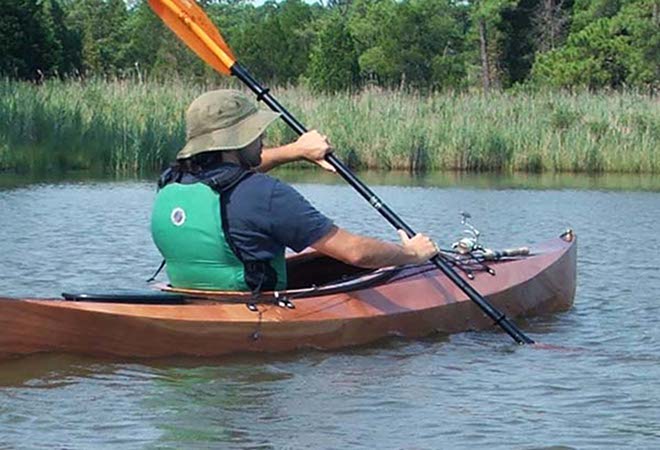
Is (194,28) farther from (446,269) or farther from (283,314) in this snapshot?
(283,314)

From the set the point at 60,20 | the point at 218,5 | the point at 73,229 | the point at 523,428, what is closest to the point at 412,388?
the point at 523,428

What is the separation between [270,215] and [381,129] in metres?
13.3

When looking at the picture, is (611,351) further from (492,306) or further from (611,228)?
(611,228)

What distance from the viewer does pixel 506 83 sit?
41125 mm

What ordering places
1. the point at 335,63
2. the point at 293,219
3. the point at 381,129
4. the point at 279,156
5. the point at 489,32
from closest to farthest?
the point at 293,219, the point at 279,156, the point at 381,129, the point at 335,63, the point at 489,32

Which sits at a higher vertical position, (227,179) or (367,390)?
(227,179)

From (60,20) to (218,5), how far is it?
34.9 meters

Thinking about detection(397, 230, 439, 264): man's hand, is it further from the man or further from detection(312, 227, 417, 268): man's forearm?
the man

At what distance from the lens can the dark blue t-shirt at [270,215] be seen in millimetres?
6047

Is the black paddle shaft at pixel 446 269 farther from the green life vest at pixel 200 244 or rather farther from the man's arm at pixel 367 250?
the green life vest at pixel 200 244

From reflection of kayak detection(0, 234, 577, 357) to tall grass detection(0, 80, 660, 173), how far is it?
10175 mm

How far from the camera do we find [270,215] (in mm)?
6055

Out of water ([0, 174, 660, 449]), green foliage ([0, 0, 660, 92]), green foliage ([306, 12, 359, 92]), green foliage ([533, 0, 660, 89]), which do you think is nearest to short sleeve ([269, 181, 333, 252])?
water ([0, 174, 660, 449])

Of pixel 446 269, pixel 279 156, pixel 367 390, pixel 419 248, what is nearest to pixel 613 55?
pixel 446 269
